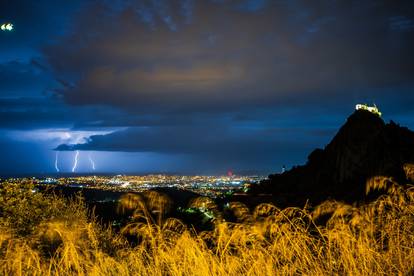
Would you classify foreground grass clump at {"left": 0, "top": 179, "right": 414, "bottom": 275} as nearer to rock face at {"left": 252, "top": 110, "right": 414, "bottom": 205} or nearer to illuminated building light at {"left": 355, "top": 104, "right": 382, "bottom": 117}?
rock face at {"left": 252, "top": 110, "right": 414, "bottom": 205}

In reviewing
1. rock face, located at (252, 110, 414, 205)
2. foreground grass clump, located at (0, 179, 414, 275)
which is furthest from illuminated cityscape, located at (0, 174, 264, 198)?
rock face, located at (252, 110, 414, 205)

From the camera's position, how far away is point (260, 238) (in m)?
7.97

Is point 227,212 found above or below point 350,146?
below

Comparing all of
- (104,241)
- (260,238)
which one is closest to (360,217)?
(260,238)

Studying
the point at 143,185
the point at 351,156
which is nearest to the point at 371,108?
the point at 351,156

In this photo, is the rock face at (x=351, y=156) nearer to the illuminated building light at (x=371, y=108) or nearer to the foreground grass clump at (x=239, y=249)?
the illuminated building light at (x=371, y=108)

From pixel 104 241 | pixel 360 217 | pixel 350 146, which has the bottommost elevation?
pixel 104 241

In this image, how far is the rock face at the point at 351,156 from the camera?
133ft

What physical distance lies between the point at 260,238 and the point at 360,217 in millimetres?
2302

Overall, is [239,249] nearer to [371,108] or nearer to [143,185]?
[143,185]

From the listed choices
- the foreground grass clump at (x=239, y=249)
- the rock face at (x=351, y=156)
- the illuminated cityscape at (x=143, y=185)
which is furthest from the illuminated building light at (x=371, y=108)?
the foreground grass clump at (x=239, y=249)

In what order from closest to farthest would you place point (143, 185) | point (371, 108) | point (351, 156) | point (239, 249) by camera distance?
point (239, 249) < point (143, 185) < point (351, 156) < point (371, 108)

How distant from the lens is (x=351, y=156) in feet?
151

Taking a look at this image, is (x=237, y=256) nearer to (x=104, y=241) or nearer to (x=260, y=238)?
(x=260, y=238)
